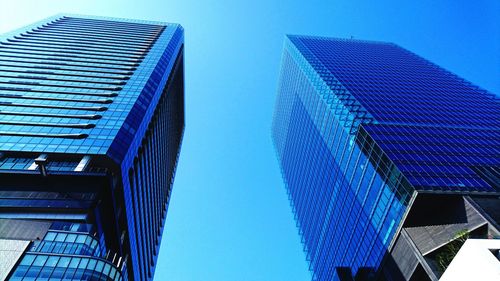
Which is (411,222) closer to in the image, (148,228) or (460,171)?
(460,171)

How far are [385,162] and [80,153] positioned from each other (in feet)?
142

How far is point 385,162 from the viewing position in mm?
55375

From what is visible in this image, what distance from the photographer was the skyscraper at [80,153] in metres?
41.2

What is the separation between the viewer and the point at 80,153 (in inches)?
2111

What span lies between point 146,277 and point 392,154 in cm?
5832

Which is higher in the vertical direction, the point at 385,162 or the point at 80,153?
the point at 385,162

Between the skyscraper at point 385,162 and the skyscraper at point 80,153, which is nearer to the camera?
the skyscraper at point 80,153

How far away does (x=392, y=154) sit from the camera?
5591cm

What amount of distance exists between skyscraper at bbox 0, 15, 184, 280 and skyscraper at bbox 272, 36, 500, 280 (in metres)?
35.5

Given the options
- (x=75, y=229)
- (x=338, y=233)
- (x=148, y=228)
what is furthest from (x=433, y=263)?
(x=148, y=228)

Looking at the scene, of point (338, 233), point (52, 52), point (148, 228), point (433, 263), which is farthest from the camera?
point (52, 52)

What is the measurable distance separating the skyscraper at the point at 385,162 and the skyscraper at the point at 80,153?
35.5 m

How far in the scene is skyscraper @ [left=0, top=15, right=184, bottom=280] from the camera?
41.2m

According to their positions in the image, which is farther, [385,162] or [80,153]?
[385,162]
